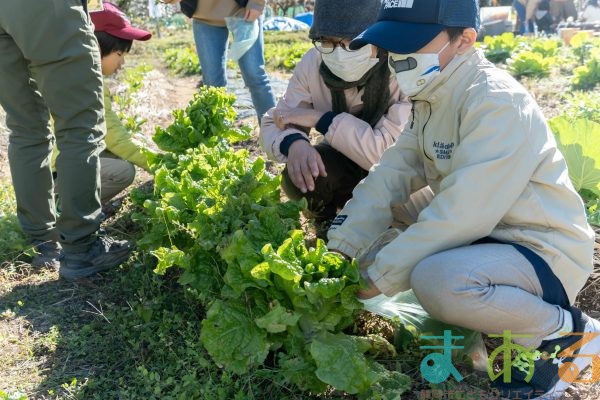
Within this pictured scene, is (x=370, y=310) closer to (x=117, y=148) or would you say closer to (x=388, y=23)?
(x=388, y=23)

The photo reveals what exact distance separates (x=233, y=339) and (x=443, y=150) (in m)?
1.08

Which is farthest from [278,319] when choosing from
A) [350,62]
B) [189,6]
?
[189,6]

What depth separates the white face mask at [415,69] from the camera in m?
2.47

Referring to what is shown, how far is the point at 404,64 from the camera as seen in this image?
8.27 feet

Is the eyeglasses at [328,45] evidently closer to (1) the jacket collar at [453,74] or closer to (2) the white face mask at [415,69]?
(2) the white face mask at [415,69]

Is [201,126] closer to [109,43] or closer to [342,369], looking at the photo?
[109,43]

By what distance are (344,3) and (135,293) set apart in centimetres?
176

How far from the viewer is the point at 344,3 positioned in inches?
127

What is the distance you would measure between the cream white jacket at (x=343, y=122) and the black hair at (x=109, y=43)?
1023 millimetres

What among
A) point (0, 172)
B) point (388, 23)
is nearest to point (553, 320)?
point (388, 23)

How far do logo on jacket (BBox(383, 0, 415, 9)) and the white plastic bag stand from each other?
2615 millimetres

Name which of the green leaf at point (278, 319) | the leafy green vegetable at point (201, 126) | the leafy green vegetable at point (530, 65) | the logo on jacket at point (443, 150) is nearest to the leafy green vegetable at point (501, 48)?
the leafy green vegetable at point (530, 65)

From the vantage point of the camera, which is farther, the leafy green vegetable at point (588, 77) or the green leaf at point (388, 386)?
the leafy green vegetable at point (588, 77)

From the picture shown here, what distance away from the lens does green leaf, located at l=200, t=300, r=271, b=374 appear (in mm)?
2377
